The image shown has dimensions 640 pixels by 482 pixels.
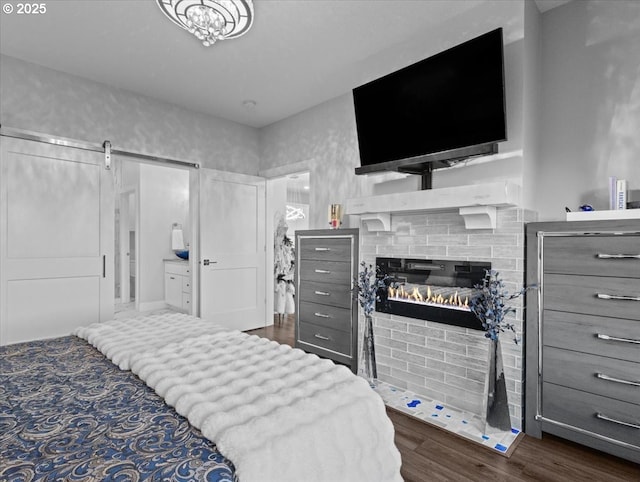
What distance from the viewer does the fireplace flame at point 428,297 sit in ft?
8.50

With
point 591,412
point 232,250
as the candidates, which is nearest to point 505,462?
point 591,412

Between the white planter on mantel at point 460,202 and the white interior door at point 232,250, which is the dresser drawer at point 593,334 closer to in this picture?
the white planter on mantel at point 460,202

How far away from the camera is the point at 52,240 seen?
3352 mm

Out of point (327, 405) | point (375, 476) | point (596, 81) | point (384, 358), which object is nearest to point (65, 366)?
point (327, 405)

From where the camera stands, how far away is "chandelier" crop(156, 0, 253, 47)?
6.95ft

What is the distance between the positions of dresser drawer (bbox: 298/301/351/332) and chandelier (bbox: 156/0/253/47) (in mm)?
2414

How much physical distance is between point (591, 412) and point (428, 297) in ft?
3.76

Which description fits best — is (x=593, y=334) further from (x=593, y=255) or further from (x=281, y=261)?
(x=281, y=261)

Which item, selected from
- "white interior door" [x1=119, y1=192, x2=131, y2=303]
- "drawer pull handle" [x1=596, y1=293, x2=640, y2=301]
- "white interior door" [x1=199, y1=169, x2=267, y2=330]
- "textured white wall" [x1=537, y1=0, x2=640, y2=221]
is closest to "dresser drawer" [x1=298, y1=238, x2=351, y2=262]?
"white interior door" [x1=199, y1=169, x2=267, y2=330]

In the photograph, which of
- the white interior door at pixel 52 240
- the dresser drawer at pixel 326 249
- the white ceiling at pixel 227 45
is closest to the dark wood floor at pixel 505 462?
the dresser drawer at pixel 326 249

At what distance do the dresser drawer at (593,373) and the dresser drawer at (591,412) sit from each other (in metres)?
0.04

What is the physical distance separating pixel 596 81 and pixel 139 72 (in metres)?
3.76

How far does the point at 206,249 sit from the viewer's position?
14.5ft

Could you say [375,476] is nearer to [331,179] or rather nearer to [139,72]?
[331,179]
